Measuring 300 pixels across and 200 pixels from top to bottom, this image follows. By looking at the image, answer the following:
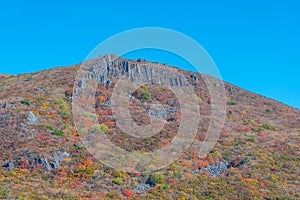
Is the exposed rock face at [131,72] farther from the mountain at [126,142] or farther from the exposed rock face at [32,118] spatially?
the exposed rock face at [32,118]

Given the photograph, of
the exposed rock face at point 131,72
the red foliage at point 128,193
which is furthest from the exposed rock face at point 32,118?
the exposed rock face at point 131,72

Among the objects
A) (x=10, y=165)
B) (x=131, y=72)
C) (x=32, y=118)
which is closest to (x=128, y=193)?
(x=10, y=165)

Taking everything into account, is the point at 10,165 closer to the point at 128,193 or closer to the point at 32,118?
the point at 128,193

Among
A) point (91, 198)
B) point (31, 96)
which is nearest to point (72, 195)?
point (91, 198)

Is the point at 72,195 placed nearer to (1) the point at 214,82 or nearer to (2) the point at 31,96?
(2) the point at 31,96

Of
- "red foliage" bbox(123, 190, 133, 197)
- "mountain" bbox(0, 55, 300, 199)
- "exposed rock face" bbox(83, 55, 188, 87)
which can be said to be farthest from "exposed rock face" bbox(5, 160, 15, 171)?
"exposed rock face" bbox(83, 55, 188, 87)

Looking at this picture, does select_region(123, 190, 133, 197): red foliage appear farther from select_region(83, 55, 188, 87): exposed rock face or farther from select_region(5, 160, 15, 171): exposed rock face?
select_region(83, 55, 188, 87): exposed rock face
